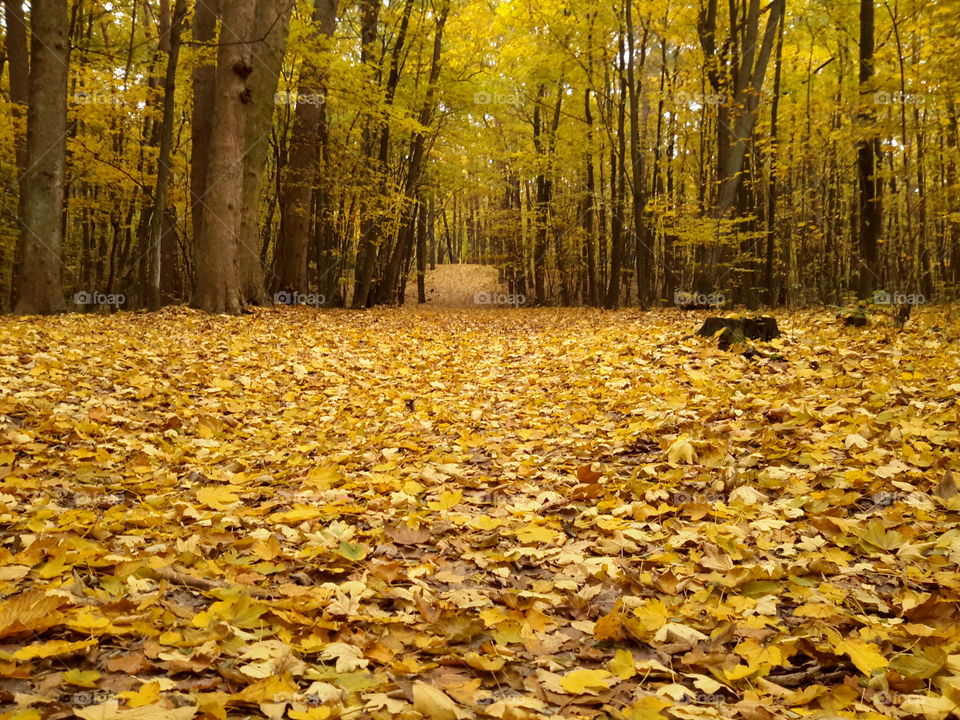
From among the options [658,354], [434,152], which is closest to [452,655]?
[658,354]

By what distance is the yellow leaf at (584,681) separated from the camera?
1.70 metres

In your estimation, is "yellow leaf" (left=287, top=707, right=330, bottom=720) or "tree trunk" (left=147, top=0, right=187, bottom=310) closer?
"yellow leaf" (left=287, top=707, right=330, bottom=720)

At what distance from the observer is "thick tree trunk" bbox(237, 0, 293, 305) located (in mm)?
11719

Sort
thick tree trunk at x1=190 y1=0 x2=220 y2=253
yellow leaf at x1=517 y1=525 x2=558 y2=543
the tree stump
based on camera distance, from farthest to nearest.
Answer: thick tree trunk at x1=190 y1=0 x2=220 y2=253 → the tree stump → yellow leaf at x1=517 y1=525 x2=558 y2=543

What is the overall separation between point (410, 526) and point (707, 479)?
169cm

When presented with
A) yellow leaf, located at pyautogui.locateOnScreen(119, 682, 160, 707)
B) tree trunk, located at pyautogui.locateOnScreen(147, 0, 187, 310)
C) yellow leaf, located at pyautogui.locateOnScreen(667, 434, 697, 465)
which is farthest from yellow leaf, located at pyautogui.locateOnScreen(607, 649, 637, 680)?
tree trunk, located at pyautogui.locateOnScreen(147, 0, 187, 310)

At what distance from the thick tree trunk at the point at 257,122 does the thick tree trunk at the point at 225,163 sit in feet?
3.99

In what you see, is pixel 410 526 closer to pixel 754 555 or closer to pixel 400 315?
pixel 754 555

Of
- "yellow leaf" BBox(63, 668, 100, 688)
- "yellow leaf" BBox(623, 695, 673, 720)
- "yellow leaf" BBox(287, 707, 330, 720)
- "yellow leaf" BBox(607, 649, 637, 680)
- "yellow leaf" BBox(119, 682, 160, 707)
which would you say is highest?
"yellow leaf" BBox(63, 668, 100, 688)

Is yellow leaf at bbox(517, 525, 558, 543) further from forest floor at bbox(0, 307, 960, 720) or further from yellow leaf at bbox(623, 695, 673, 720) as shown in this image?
yellow leaf at bbox(623, 695, 673, 720)

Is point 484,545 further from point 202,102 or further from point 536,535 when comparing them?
point 202,102

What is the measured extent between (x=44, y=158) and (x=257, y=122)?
3839mm

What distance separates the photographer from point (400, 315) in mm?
14953

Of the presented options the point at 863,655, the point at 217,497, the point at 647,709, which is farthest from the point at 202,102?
the point at 863,655
